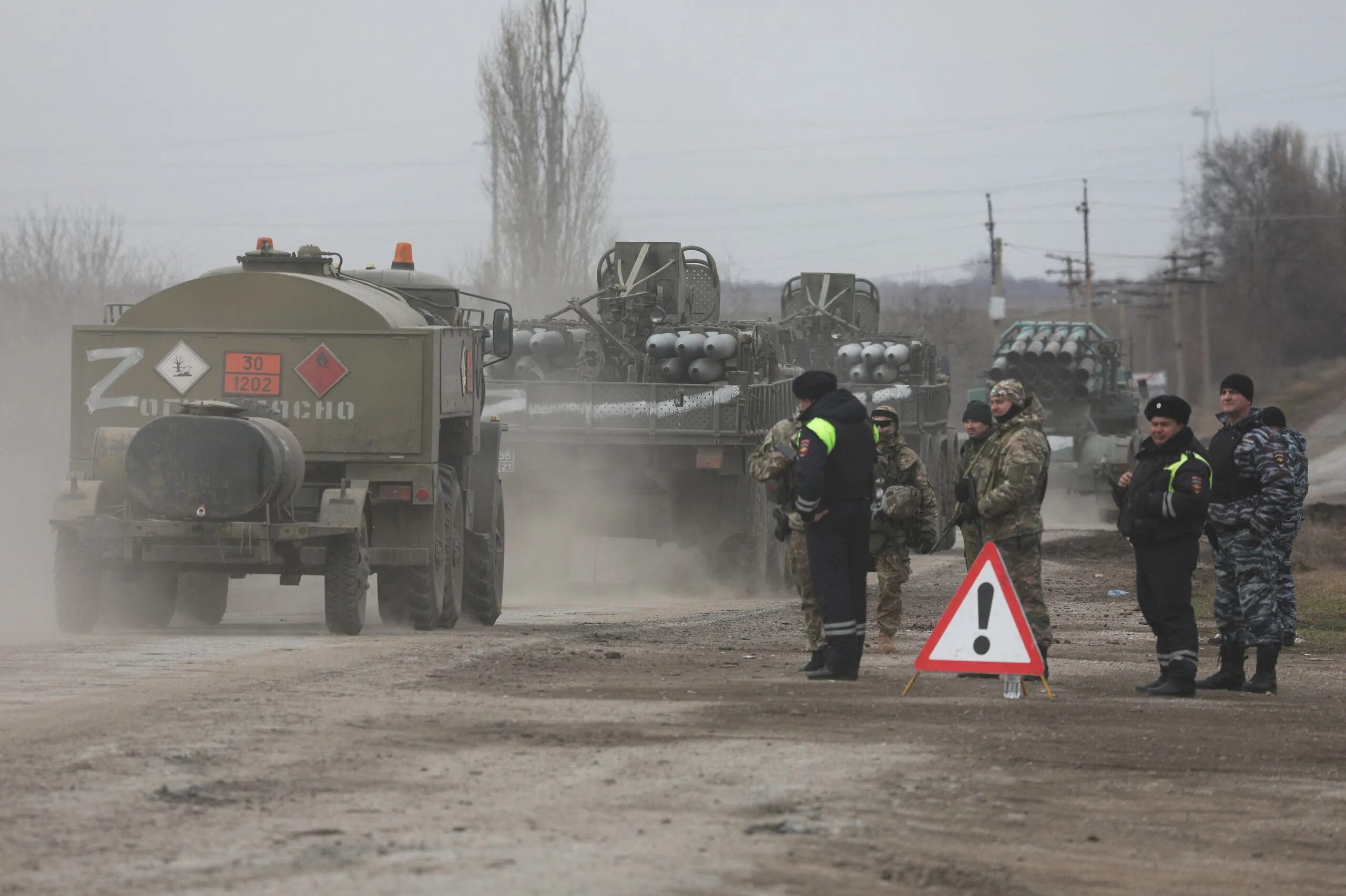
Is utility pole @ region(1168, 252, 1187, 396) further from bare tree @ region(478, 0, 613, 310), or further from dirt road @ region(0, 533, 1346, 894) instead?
dirt road @ region(0, 533, 1346, 894)

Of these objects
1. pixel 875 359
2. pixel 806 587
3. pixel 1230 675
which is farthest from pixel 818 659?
pixel 875 359

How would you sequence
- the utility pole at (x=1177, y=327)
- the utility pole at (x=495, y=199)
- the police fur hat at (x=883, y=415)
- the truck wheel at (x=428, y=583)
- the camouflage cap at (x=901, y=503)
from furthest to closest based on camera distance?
the utility pole at (x=1177, y=327), the utility pole at (x=495, y=199), the truck wheel at (x=428, y=583), the police fur hat at (x=883, y=415), the camouflage cap at (x=901, y=503)

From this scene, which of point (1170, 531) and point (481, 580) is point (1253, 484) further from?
point (481, 580)

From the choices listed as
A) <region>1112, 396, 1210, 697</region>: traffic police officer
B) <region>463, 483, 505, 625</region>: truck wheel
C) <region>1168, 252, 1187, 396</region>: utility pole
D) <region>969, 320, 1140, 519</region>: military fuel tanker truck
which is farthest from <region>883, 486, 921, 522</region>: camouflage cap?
<region>1168, 252, 1187, 396</region>: utility pole

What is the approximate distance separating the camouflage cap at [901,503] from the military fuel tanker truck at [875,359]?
12706 millimetres

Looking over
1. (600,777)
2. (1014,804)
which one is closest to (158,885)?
(600,777)

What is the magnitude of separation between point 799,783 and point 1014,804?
31.5 inches

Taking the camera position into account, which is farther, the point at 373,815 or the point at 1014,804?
the point at 1014,804

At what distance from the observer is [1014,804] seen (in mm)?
7574

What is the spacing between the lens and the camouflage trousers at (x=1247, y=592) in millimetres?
11484

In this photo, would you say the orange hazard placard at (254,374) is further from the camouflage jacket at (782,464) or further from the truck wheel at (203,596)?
the camouflage jacket at (782,464)

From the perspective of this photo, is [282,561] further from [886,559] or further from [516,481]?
[516,481]

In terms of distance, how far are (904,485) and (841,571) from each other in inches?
95.6

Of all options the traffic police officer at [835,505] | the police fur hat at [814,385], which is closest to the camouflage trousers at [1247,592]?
the traffic police officer at [835,505]
